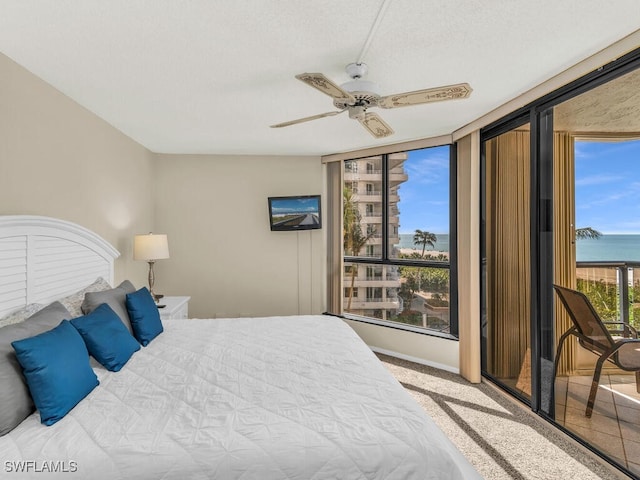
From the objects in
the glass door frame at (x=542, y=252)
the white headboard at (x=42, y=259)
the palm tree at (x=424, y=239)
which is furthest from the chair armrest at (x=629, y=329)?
the white headboard at (x=42, y=259)

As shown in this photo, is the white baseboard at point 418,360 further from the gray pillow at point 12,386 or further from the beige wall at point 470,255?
the gray pillow at point 12,386

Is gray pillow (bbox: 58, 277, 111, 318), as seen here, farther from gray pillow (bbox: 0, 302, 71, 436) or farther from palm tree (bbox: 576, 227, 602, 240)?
palm tree (bbox: 576, 227, 602, 240)

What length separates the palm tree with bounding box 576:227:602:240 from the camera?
7.55ft

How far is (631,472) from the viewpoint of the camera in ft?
6.78

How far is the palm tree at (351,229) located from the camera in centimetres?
453

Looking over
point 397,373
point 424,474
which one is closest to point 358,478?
point 424,474

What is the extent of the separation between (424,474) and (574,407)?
1793mm

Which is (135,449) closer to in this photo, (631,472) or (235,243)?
(631,472)

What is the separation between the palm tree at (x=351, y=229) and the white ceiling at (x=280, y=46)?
5.47 ft

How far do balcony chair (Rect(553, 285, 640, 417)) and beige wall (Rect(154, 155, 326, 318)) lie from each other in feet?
9.14

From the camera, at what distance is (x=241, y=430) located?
142 cm

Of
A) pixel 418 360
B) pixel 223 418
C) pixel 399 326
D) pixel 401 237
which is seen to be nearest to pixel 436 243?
pixel 401 237

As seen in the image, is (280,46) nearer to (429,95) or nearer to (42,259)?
(429,95)

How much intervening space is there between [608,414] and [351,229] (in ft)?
9.78
